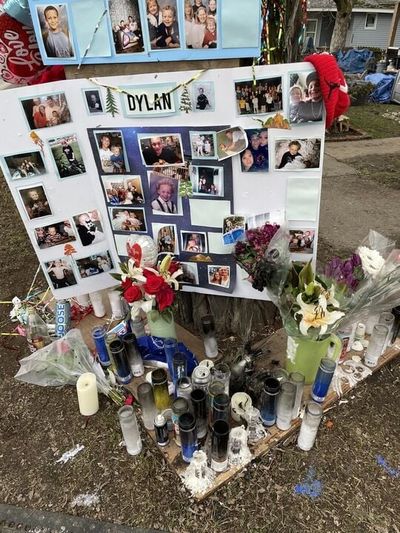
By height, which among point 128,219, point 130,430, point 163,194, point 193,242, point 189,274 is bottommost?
point 130,430

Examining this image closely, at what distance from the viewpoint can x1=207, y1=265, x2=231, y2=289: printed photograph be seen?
7.64 ft

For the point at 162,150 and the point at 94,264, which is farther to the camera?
the point at 94,264

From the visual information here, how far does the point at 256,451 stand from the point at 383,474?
64 centimetres

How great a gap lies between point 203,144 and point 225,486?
1.75 m

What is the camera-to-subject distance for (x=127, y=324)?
2627 mm

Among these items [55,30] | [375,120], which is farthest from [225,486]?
[375,120]

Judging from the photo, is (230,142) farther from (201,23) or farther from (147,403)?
(147,403)

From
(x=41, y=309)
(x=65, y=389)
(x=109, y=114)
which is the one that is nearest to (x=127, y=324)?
(x=65, y=389)

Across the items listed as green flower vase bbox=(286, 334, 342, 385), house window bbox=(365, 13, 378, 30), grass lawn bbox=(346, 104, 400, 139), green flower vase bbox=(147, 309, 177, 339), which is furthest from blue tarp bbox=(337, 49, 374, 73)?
green flower vase bbox=(147, 309, 177, 339)

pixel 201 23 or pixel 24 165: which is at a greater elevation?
pixel 201 23

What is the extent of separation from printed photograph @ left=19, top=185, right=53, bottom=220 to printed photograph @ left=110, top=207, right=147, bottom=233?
0.38 meters

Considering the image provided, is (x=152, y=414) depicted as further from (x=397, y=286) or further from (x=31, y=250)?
(x=31, y=250)

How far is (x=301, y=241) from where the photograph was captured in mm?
2115

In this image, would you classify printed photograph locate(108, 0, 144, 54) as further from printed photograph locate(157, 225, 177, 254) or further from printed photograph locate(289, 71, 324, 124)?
printed photograph locate(157, 225, 177, 254)
